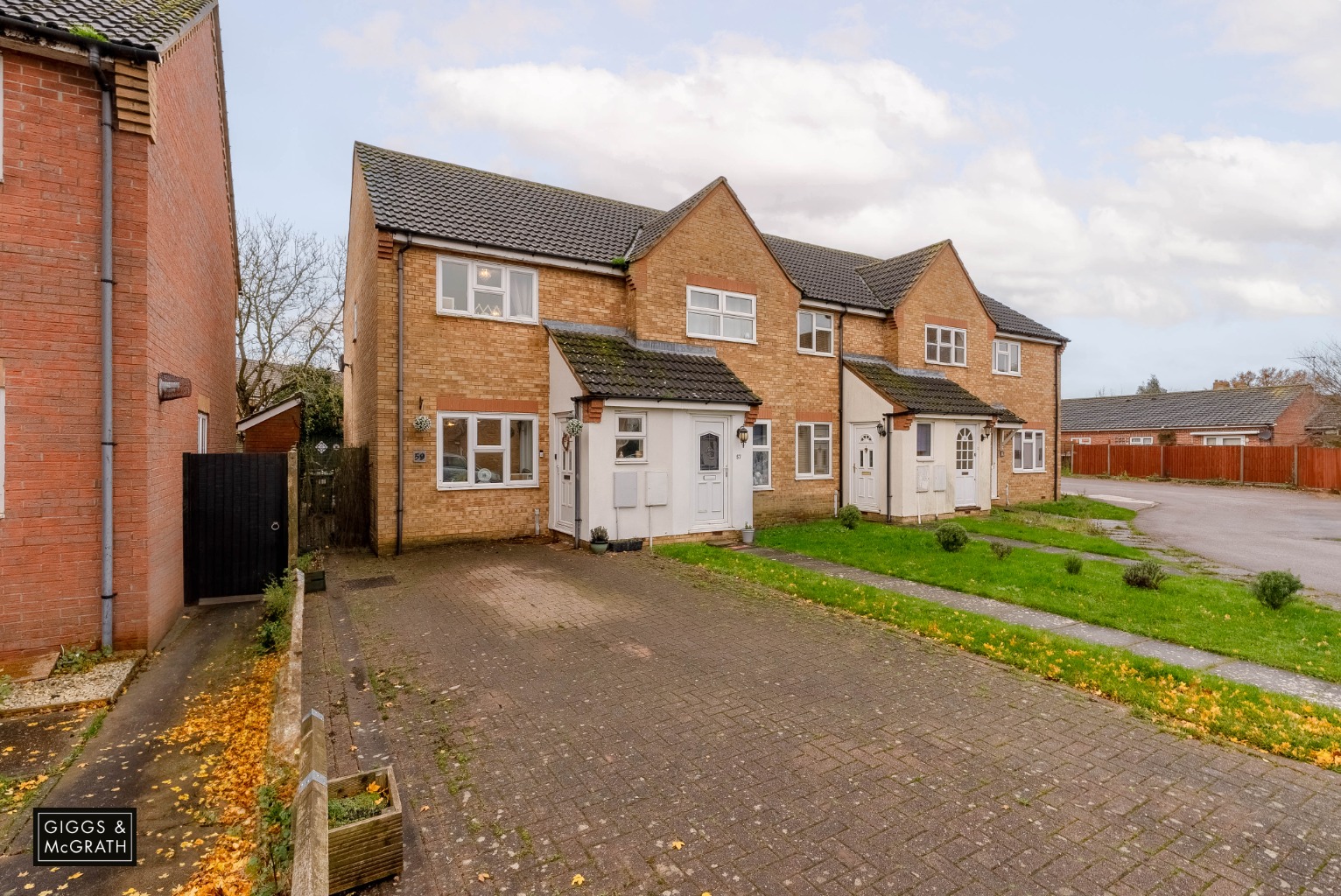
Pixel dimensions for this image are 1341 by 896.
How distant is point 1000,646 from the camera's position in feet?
22.9

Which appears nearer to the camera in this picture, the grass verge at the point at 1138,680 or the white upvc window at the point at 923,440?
the grass verge at the point at 1138,680

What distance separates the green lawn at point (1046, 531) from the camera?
44.1 ft

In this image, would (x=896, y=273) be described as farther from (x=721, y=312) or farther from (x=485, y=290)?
(x=485, y=290)

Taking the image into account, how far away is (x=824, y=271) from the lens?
20.4 metres

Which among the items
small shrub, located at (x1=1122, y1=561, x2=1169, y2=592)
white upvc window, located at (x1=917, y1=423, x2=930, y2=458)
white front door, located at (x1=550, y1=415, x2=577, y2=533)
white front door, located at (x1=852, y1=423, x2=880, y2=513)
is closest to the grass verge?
small shrub, located at (x1=1122, y1=561, x2=1169, y2=592)

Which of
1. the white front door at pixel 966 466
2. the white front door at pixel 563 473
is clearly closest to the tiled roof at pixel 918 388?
the white front door at pixel 966 466

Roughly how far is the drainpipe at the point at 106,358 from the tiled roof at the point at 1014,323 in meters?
21.9

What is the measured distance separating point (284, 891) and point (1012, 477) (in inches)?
916

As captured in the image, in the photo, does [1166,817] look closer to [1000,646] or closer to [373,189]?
[1000,646]

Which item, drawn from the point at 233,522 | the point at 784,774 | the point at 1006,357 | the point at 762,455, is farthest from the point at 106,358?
the point at 1006,357

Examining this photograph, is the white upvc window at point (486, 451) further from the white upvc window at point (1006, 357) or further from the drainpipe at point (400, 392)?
the white upvc window at point (1006, 357)

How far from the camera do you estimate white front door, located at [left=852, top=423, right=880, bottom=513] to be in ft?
58.3

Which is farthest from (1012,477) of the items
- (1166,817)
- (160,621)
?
(160,621)

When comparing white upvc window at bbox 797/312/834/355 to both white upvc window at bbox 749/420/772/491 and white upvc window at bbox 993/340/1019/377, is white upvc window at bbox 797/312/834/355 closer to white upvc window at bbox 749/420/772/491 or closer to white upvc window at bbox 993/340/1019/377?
white upvc window at bbox 749/420/772/491
